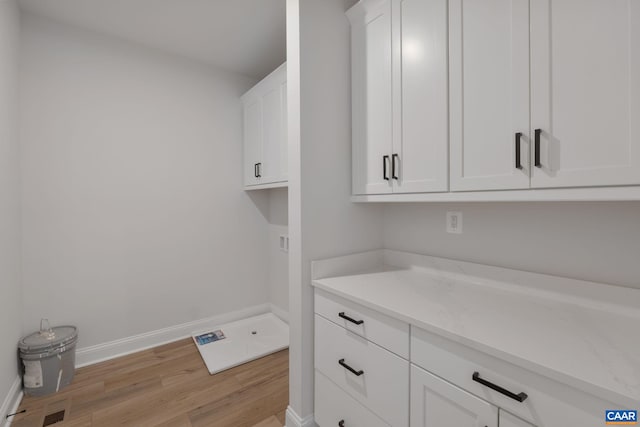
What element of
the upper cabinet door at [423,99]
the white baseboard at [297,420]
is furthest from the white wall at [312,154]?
the upper cabinet door at [423,99]

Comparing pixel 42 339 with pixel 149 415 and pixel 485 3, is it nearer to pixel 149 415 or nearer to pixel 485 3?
pixel 149 415

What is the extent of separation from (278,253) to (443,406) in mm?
2213

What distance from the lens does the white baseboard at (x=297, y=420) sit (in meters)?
1.52

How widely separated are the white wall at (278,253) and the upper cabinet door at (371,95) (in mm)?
1342

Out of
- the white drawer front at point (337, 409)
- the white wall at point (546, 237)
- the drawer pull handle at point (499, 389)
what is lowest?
the white drawer front at point (337, 409)

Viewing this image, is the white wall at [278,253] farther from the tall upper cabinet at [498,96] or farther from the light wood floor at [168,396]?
the tall upper cabinet at [498,96]

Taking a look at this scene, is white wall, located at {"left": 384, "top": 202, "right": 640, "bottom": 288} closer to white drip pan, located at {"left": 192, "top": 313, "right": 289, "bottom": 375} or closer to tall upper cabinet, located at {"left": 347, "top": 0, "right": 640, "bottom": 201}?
tall upper cabinet, located at {"left": 347, "top": 0, "right": 640, "bottom": 201}

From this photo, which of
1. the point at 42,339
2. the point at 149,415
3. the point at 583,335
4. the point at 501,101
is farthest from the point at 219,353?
the point at 501,101

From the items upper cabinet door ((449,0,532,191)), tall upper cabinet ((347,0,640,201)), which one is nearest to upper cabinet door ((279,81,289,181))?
tall upper cabinet ((347,0,640,201))

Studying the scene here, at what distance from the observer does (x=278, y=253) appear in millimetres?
2975

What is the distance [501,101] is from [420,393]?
1140mm

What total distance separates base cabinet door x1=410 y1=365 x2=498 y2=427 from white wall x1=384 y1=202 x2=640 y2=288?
0.69m

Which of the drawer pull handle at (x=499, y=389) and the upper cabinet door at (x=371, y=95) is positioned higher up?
the upper cabinet door at (x=371, y=95)

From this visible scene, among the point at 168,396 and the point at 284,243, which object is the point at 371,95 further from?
the point at 168,396
